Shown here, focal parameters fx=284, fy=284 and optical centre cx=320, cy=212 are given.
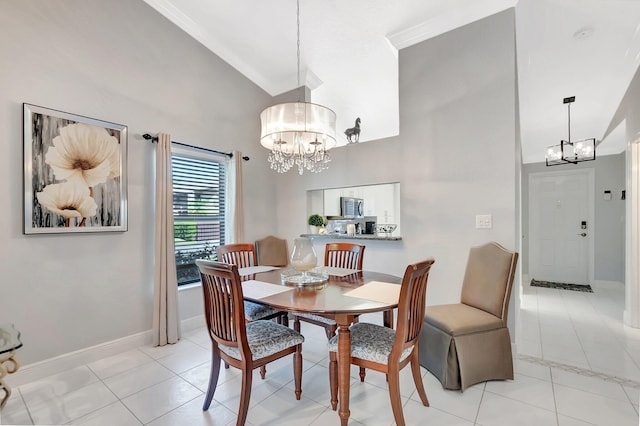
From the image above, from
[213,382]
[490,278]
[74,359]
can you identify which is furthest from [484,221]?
[74,359]

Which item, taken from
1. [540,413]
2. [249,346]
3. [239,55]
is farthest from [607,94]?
[249,346]

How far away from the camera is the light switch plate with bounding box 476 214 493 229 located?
102 inches

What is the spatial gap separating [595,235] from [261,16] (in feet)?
21.5

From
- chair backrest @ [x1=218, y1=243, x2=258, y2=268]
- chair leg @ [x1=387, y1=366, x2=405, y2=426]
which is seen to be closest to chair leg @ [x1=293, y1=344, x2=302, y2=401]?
chair leg @ [x1=387, y1=366, x2=405, y2=426]

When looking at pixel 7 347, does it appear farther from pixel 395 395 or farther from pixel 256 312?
pixel 395 395

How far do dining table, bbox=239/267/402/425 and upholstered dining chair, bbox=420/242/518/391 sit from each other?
1.25 feet

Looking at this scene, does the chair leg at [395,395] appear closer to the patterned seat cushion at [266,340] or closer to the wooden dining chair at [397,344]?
the wooden dining chair at [397,344]

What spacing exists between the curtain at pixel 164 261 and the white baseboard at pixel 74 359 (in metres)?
0.18

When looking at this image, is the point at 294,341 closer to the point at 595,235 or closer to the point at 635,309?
the point at 635,309

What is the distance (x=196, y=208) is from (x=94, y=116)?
1303 mm

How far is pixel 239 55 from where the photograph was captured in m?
3.66

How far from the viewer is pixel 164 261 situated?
9.38ft

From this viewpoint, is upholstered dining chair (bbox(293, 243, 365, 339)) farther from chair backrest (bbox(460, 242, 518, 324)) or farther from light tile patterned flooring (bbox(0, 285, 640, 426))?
chair backrest (bbox(460, 242, 518, 324))

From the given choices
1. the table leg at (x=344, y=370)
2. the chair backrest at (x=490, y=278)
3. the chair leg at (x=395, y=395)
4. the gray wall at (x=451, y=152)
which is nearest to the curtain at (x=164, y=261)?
the table leg at (x=344, y=370)
